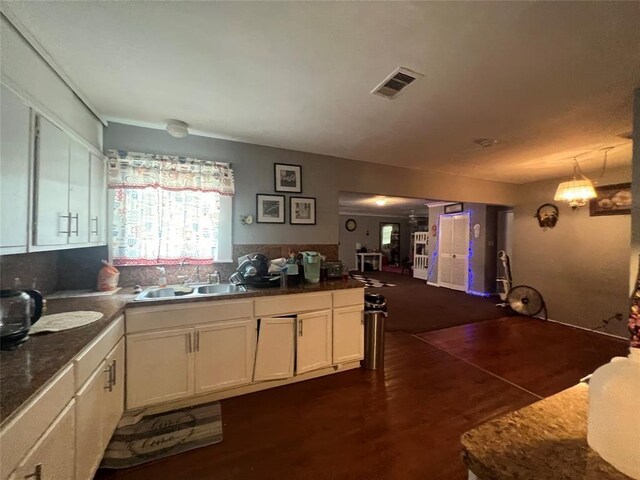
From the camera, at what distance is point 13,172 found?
1.23m

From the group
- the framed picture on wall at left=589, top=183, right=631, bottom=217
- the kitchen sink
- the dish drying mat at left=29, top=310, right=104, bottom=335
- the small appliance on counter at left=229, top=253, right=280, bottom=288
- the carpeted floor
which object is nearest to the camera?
the dish drying mat at left=29, top=310, right=104, bottom=335

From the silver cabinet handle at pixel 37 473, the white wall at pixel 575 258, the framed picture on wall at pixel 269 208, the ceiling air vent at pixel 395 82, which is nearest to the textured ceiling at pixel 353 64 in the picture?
the ceiling air vent at pixel 395 82

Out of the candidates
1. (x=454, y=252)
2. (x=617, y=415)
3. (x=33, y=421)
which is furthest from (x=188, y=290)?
(x=454, y=252)

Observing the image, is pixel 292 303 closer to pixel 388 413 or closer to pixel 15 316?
pixel 388 413

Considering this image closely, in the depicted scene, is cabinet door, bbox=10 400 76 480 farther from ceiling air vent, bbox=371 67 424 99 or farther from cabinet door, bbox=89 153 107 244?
ceiling air vent, bbox=371 67 424 99

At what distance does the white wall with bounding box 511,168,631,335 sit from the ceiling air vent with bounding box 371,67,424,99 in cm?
408

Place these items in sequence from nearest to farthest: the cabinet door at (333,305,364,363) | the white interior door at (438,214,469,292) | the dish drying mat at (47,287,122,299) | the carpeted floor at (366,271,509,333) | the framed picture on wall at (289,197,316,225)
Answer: the dish drying mat at (47,287,122,299) → the cabinet door at (333,305,364,363) → the framed picture on wall at (289,197,316,225) → the carpeted floor at (366,271,509,333) → the white interior door at (438,214,469,292)

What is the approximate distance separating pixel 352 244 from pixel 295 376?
7751 millimetres

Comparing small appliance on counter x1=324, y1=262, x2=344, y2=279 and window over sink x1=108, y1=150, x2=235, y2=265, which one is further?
small appliance on counter x1=324, y1=262, x2=344, y2=279

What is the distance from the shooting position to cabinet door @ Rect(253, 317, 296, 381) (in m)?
2.24

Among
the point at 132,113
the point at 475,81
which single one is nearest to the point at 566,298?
the point at 475,81

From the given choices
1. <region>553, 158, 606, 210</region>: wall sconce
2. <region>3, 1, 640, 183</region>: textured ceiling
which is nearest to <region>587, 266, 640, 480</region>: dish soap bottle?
<region>3, 1, 640, 183</region>: textured ceiling

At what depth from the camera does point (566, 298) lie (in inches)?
166

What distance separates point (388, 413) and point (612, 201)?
4435mm
